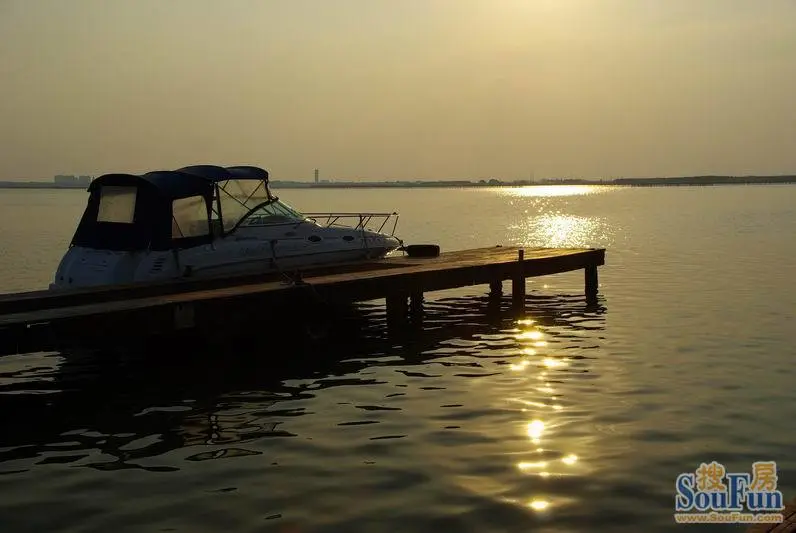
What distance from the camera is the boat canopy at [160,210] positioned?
21281mm

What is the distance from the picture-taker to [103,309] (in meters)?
15.1

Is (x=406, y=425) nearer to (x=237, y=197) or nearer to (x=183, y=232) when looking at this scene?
(x=183, y=232)

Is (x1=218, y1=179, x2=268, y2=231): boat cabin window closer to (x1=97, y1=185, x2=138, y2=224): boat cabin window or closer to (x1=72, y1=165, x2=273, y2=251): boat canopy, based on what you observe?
(x1=72, y1=165, x2=273, y2=251): boat canopy

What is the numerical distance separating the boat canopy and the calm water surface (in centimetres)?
354

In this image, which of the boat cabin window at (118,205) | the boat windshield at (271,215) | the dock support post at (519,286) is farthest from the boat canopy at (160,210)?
the dock support post at (519,286)

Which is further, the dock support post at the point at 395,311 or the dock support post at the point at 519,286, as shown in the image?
the dock support post at the point at 519,286

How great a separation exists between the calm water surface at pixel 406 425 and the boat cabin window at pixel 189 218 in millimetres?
3572

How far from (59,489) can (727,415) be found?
8970 millimetres

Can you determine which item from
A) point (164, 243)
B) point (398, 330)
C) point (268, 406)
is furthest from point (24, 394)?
point (398, 330)

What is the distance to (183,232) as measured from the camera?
70.9 ft

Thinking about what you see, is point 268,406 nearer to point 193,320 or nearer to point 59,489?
point 193,320

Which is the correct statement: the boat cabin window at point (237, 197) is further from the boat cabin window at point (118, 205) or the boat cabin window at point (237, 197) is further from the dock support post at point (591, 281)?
the dock support post at point (591, 281)

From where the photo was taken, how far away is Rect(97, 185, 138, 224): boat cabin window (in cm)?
2153

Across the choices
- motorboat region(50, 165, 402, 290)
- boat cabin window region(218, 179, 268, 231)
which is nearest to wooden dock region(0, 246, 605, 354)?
motorboat region(50, 165, 402, 290)
